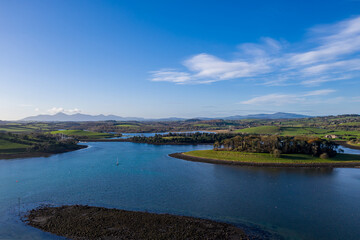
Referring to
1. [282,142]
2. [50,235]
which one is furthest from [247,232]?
[282,142]

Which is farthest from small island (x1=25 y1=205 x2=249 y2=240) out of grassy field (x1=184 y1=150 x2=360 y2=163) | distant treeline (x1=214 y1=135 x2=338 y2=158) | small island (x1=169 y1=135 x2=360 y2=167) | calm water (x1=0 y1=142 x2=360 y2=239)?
distant treeline (x1=214 y1=135 x2=338 y2=158)

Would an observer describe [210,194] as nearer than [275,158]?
Yes

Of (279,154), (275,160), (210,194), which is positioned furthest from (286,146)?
(210,194)

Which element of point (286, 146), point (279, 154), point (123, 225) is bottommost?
point (123, 225)

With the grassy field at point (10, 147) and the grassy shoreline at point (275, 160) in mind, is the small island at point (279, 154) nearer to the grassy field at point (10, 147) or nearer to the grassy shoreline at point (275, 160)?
the grassy shoreline at point (275, 160)

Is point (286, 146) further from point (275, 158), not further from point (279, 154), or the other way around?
point (275, 158)

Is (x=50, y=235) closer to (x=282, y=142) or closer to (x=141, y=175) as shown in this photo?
(x=141, y=175)
